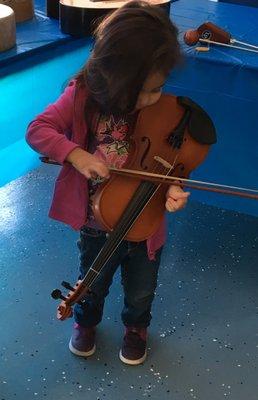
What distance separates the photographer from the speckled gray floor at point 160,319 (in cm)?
114

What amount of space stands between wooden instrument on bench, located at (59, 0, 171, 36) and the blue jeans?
1158 mm

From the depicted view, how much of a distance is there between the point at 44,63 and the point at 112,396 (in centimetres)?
134

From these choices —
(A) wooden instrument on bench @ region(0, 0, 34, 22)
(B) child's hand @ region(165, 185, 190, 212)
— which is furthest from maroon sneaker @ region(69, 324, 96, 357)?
(A) wooden instrument on bench @ region(0, 0, 34, 22)

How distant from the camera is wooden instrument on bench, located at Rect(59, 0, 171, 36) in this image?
1985 millimetres

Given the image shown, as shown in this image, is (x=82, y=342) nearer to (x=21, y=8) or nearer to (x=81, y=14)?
(x=81, y=14)

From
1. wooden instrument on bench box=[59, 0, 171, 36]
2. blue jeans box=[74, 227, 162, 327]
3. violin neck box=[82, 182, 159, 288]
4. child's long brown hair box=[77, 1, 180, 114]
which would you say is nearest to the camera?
child's long brown hair box=[77, 1, 180, 114]

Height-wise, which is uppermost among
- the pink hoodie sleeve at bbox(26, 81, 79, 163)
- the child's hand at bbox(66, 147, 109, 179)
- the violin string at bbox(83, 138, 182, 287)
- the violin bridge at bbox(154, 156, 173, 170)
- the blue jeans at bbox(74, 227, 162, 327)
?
the pink hoodie sleeve at bbox(26, 81, 79, 163)

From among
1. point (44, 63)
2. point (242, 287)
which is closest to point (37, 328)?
point (242, 287)

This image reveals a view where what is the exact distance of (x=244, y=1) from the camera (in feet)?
8.30

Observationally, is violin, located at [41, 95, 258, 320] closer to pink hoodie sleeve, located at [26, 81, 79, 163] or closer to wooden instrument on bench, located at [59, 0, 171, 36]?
pink hoodie sleeve, located at [26, 81, 79, 163]

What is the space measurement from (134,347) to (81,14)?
4.45 feet

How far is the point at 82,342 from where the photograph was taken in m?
1.20

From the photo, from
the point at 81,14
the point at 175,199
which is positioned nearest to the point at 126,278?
the point at 175,199

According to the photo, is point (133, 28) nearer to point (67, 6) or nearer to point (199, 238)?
point (199, 238)
